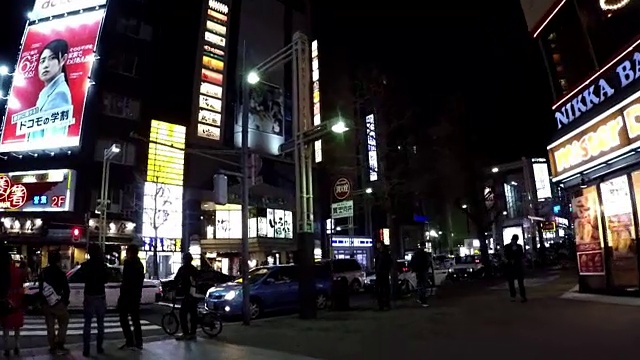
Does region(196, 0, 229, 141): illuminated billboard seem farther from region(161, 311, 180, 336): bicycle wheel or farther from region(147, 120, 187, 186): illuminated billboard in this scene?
region(161, 311, 180, 336): bicycle wheel

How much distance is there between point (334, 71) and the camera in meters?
51.8

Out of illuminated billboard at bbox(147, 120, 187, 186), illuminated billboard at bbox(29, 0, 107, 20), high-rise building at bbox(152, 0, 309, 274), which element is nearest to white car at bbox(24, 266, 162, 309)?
illuminated billboard at bbox(147, 120, 187, 186)

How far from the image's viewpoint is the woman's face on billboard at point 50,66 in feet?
109

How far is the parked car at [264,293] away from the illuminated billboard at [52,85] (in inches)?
872

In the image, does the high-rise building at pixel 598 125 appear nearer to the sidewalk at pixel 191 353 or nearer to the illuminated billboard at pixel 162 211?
the sidewalk at pixel 191 353

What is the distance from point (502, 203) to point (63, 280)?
53242 mm

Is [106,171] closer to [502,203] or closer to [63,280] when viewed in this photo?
[63,280]

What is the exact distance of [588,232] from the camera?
14734mm

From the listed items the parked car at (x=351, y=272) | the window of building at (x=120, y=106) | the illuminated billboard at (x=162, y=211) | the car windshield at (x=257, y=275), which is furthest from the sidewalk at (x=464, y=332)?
the window of building at (x=120, y=106)

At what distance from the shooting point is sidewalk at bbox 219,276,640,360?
26.0 ft

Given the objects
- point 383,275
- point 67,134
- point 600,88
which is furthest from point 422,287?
point 67,134

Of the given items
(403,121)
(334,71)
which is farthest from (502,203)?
(403,121)

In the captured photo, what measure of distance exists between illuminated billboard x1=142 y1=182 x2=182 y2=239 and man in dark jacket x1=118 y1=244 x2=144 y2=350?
88.0 ft

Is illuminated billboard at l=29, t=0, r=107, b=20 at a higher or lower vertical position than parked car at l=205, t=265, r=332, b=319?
higher
